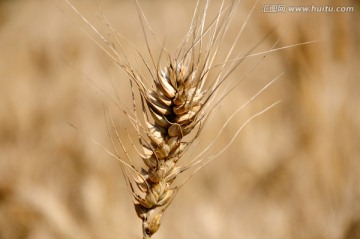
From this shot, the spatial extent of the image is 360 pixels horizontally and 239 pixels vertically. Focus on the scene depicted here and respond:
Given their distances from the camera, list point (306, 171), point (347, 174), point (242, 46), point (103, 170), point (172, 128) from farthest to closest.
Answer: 1. point (242, 46)
2. point (103, 170)
3. point (306, 171)
4. point (347, 174)
5. point (172, 128)

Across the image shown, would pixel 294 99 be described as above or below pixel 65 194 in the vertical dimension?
below

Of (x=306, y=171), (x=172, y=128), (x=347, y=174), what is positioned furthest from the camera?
(x=306, y=171)

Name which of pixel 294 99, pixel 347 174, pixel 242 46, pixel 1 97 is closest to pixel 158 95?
pixel 347 174

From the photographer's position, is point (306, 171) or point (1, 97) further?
point (1, 97)

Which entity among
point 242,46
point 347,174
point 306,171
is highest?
point 242,46

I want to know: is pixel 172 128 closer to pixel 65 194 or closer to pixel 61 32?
pixel 65 194

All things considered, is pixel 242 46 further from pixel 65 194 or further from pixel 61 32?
pixel 65 194
